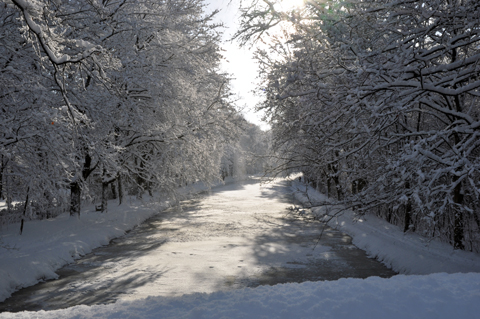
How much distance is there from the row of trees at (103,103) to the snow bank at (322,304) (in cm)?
355

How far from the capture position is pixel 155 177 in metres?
18.4

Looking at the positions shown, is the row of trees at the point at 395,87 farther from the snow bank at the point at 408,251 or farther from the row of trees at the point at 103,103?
the row of trees at the point at 103,103

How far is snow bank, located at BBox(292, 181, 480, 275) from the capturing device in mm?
8844

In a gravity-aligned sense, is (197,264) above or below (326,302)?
below

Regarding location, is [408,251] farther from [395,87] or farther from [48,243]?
[48,243]

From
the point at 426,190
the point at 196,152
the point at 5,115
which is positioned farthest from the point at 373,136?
the point at 196,152

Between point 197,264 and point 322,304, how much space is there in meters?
6.30

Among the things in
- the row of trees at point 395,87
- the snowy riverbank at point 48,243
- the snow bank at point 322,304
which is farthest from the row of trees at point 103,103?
the row of trees at point 395,87

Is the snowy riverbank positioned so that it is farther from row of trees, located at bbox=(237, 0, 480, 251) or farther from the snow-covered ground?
row of trees, located at bbox=(237, 0, 480, 251)

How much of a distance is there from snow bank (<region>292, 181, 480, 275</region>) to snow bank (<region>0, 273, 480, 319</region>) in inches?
81.7

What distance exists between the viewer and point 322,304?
4.95m

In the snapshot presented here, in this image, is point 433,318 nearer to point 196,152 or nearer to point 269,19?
point 269,19

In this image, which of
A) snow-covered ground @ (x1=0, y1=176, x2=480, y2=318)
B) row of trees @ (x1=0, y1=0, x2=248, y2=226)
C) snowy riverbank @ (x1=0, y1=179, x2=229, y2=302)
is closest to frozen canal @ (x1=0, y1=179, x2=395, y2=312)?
snowy riverbank @ (x1=0, y1=179, x2=229, y2=302)

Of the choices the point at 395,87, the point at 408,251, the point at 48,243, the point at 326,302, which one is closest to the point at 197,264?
the point at 48,243
